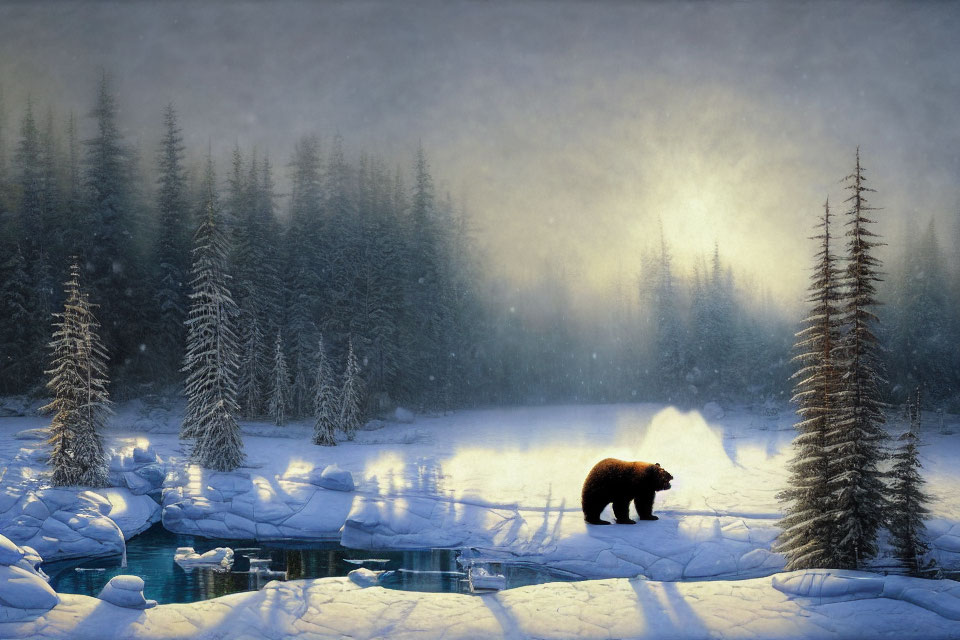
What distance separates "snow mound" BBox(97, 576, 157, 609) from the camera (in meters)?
9.84

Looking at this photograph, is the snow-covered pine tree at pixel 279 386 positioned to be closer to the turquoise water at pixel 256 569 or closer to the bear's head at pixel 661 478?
the turquoise water at pixel 256 569

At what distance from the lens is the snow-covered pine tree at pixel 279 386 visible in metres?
30.8

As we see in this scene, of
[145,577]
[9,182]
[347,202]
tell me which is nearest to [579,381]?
[347,202]

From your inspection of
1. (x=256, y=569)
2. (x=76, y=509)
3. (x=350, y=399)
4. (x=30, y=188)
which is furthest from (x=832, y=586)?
(x=30, y=188)

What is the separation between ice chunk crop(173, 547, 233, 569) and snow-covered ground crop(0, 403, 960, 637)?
1947 millimetres

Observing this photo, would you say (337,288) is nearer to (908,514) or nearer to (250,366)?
(250,366)

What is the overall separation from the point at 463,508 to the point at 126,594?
8985 millimetres

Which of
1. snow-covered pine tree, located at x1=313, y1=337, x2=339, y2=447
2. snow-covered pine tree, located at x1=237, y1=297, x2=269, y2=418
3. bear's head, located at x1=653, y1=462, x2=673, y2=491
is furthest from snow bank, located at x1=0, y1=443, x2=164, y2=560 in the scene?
bear's head, located at x1=653, y1=462, x2=673, y2=491

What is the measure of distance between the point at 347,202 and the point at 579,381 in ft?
80.3

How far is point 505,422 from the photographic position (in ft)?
116

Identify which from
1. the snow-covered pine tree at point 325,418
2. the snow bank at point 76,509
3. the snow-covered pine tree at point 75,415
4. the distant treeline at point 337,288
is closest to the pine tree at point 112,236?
the distant treeline at point 337,288

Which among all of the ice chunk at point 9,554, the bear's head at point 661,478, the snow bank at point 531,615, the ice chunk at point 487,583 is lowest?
the ice chunk at point 487,583

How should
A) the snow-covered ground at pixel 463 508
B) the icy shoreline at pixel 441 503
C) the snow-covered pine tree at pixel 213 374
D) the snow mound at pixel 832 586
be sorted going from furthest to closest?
the snow-covered pine tree at pixel 213 374 → the icy shoreline at pixel 441 503 → the snow-covered ground at pixel 463 508 → the snow mound at pixel 832 586

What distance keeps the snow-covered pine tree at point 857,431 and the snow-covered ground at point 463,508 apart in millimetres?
1995
